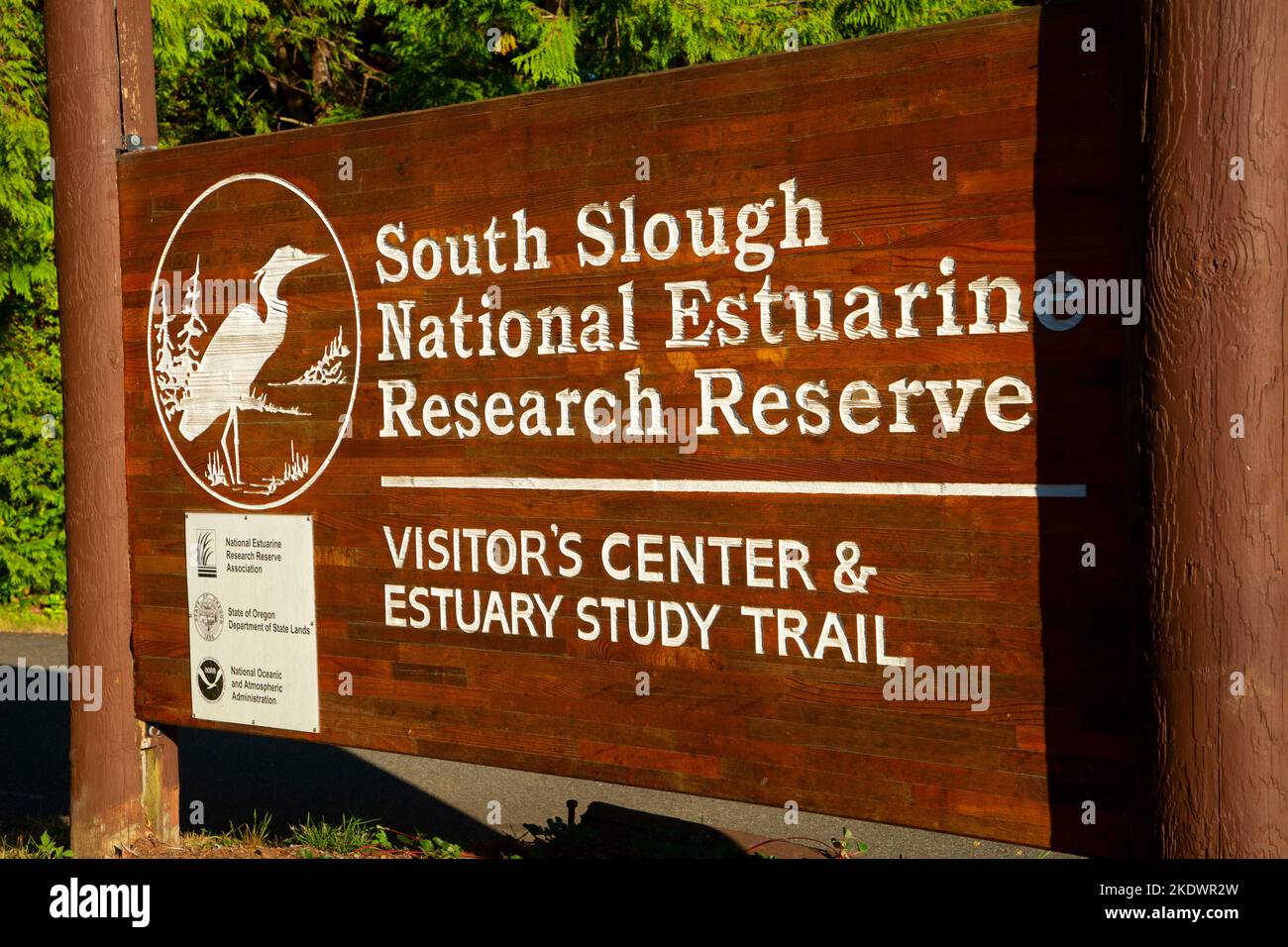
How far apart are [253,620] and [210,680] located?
34cm

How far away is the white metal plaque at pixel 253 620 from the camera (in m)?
5.17

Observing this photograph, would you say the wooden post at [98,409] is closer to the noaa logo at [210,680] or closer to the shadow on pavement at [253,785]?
the noaa logo at [210,680]

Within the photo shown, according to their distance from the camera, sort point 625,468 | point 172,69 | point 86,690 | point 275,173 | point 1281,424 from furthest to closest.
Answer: point 172,69
point 86,690
point 275,173
point 625,468
point 1281,424

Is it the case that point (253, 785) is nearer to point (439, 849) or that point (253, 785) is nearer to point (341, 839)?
point (341, 839)

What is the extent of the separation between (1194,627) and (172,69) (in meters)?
10.2

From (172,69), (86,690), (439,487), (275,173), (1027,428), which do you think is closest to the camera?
(1027,428)

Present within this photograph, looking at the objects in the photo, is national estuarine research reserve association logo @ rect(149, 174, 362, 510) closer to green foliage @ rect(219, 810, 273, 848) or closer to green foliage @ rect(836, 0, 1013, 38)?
green foliage @ rect(219, 810, 273, 848)

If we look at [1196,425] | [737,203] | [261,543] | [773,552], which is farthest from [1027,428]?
[261,543]

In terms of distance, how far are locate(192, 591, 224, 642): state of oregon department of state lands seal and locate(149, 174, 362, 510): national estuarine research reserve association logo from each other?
42 cm

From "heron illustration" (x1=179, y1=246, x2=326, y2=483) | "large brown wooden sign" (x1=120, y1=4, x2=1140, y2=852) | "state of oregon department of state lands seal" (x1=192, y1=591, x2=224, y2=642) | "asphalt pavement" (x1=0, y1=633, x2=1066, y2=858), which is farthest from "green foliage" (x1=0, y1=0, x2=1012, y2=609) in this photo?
"asphalt pavement" (x1=0, y1=633, x2=1066, y2=858)

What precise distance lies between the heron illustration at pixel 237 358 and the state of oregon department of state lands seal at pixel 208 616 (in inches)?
20.2

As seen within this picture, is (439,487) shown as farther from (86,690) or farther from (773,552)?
(86,690)

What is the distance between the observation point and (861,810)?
399 centimetres

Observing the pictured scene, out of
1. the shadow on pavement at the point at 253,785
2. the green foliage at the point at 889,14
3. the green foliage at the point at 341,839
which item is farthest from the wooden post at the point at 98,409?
the green foliage at the point at 889,14
